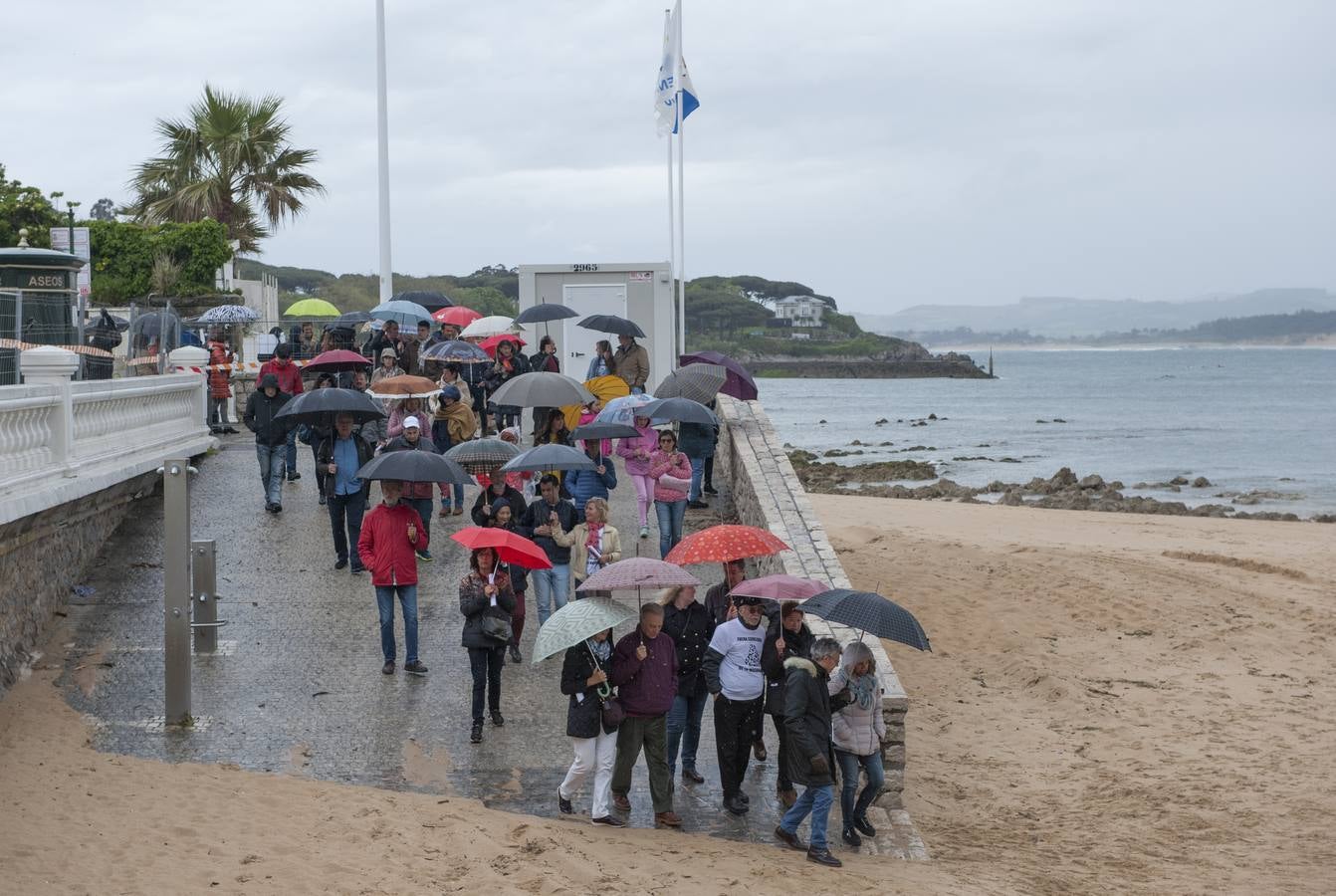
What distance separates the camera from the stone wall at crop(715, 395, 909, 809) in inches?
379

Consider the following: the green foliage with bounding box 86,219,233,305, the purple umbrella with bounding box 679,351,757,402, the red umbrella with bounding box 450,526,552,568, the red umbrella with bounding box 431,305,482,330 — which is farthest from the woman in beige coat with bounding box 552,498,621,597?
the green foliage with bounding box 86,219,233,305

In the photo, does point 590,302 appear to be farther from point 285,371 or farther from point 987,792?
point 987,792

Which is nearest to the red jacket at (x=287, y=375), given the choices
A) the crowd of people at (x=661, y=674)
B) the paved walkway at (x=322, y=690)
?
the paved walkway at (x=322, y=690)

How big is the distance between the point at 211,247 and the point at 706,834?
1028 inches

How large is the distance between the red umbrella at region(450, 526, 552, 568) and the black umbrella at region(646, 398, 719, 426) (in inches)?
164

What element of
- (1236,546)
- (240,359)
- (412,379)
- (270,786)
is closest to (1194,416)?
(1236,546)

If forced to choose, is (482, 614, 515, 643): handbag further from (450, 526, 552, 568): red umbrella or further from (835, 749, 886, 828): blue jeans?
(835, 749, 886, 828): blue jeans

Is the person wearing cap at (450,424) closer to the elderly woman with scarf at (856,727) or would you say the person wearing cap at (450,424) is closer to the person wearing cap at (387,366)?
the person wearing cap at (387,366)

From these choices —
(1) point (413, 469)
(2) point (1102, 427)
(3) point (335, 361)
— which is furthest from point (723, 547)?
(2) point (1102, 427)

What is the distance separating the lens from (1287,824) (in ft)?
36.0

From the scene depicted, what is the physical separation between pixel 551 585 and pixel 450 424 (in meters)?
4.27

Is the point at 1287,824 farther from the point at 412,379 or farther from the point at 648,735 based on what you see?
the point at 412,379

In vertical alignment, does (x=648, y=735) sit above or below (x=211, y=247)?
below

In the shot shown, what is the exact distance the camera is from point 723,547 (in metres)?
9.56
